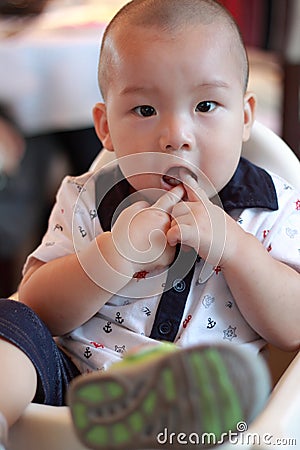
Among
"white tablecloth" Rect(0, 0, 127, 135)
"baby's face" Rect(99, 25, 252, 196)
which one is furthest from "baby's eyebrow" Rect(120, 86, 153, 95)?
"white tablecloth" Rect(0, 0, 127, 135)

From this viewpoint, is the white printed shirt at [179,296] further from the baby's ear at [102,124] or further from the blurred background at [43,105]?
the blurred background at [43,105]

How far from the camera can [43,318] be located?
0.76 meters

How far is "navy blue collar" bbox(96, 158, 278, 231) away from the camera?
2.57 feet

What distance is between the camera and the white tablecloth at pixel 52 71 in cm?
165

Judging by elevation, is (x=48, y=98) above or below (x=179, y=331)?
below

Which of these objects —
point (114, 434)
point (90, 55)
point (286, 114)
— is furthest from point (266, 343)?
point (286, 114)

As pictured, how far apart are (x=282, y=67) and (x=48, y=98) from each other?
0.62 m

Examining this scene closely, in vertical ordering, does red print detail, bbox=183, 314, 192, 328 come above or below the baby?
below

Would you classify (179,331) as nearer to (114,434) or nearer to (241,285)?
(241,285)

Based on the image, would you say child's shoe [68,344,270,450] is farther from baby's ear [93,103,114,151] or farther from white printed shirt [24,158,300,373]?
baby's ear [93,103,114,151]

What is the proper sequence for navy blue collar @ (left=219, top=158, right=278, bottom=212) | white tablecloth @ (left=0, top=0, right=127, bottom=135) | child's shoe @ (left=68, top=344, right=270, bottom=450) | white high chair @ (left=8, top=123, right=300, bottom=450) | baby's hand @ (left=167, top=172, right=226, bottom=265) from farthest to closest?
white tablecloth @ (left=0, top=0, right=127, bottom=135) < navy blue collar @ (left=219, top=158, right=278, bottom=212) < baby's hand @ (left=167, top=172, right=226, bottom=265) < white high chair @ (left=8, top=123, right=300, bottom=450) < child's shoe @ (left=68, top=344, right=270, bottom=450)

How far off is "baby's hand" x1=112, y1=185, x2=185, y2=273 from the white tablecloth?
1.00m

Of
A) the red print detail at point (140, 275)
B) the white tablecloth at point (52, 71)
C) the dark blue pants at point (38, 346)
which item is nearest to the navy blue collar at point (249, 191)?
the red print detail at point (140, 275)

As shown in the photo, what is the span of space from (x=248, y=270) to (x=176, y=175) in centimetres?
10
